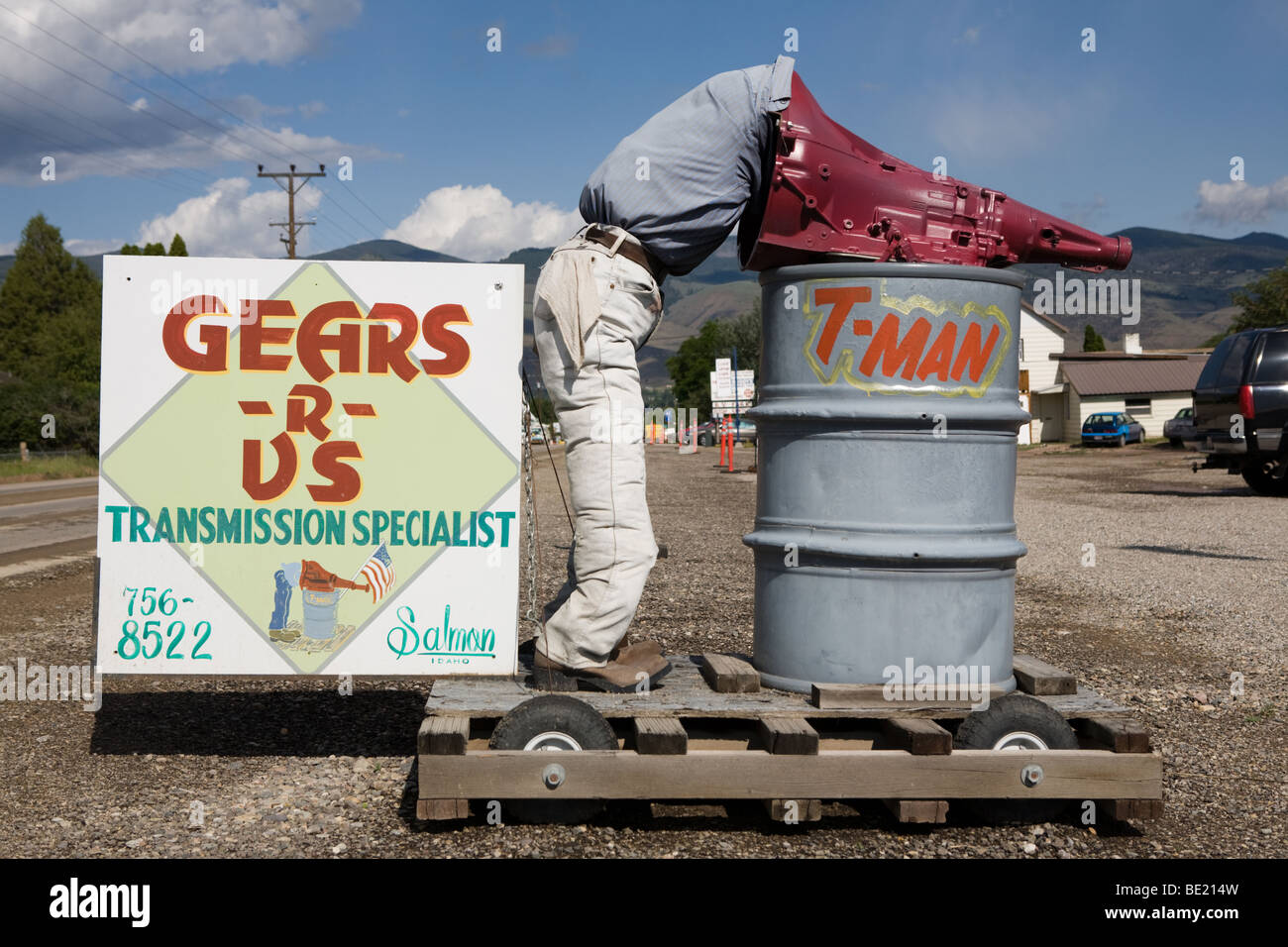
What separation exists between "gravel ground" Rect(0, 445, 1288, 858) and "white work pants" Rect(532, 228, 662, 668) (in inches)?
25.1

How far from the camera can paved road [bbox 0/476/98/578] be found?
35.9ft

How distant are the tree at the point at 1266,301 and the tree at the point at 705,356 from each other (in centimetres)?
3749

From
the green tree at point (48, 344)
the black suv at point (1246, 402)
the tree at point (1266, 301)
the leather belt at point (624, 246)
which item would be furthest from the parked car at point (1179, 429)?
the leather belt at point (624, 246)

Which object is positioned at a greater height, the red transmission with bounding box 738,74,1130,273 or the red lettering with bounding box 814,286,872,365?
the red transmission with bounding box 738,74,1130,273

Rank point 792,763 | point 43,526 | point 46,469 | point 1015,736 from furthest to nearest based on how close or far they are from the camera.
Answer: point 46,469 → point 43,526 → point 1015,736 → point 792,763

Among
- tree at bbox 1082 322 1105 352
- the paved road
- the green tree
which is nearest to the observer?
the paved road

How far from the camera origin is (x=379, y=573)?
3881mm

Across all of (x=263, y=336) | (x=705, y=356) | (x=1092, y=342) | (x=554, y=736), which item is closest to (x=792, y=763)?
(x=554, y=736)

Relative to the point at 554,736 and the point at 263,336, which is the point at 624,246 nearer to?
the point at 263,336

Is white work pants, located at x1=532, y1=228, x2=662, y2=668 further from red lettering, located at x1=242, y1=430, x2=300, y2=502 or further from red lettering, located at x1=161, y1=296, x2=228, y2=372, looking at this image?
red lettering, located at x1=161, y1=296, x2=228, y2=372

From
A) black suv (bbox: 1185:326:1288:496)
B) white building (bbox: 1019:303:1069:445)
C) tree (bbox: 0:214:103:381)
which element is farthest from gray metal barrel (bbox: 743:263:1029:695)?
tree (bbox: 0:214:103:381)

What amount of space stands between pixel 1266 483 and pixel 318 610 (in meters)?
17.8
